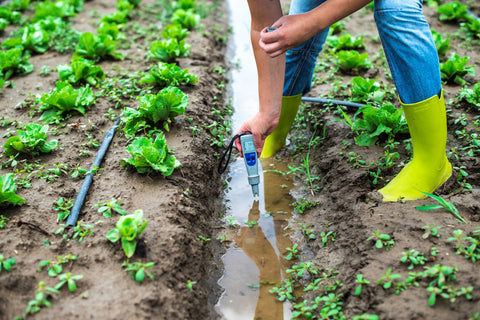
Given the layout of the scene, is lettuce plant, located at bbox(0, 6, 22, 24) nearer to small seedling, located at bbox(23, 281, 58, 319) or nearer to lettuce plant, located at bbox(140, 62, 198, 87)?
lettuce plant, located at bbox(140, 62, 198, 87)

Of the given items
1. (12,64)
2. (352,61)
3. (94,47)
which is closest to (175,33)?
(94,47)

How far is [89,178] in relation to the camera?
2676 millimetres

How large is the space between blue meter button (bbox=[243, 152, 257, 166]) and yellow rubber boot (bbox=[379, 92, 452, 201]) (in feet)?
2.80

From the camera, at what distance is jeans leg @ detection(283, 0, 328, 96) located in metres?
2.72

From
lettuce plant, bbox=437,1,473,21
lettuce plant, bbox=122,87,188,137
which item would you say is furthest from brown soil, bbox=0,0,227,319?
lettuce plant, bbox=437,1,473,21

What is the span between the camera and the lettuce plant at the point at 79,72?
3773 millimetres

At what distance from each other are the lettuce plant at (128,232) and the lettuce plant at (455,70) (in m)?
3.03

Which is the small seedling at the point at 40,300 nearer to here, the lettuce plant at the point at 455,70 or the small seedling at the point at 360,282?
the small seedling at the point at 360,282

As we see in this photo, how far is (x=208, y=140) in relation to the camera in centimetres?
327

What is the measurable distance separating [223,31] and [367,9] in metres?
2.16

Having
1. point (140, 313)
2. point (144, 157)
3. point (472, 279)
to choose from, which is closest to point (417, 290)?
point (472, 279)

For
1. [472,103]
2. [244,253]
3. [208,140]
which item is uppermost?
[472,103]

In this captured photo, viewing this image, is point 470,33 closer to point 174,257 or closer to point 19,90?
point 174,257

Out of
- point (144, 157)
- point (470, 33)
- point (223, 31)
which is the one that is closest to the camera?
point (144, 157)
